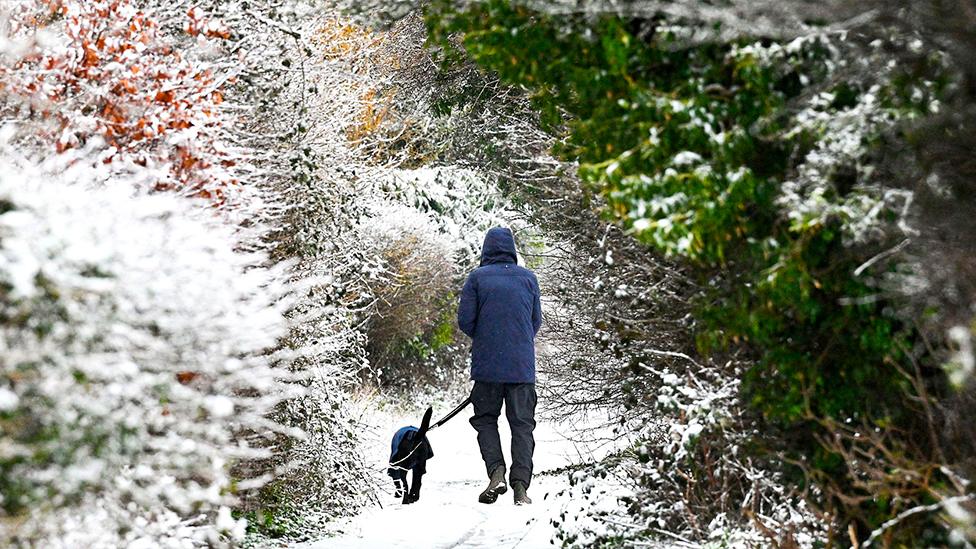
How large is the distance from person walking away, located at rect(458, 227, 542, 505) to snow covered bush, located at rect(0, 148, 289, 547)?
4.96 m

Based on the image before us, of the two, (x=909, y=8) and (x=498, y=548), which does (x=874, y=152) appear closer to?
(x=909, y=8)

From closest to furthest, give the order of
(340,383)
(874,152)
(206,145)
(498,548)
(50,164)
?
(874,152), (50,164), (206,145), (498,548), (340,383)

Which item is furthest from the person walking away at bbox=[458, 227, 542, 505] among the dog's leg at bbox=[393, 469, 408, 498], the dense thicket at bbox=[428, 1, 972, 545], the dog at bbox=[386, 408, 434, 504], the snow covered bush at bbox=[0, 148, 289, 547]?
the snow covered bush at bbox=[0, 148, 289, 547]

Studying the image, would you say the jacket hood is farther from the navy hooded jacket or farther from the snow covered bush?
the snow covered bush

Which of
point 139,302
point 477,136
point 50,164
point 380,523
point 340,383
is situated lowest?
point 380,523

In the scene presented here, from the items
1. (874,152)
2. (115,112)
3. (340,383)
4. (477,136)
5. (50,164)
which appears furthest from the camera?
(477,136)

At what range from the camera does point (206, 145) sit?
254 inches

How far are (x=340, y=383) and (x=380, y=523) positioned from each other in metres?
1.51

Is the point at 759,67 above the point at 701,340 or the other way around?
above

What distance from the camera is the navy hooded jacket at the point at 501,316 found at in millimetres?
9422

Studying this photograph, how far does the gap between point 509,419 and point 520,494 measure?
0.59 metres

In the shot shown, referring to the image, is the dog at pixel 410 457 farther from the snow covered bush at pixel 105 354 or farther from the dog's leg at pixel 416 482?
the snow covered bush at pixel 105 354

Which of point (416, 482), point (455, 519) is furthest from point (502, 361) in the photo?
point (416, 482)

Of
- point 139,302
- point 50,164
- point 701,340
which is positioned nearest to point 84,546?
point 139,302
